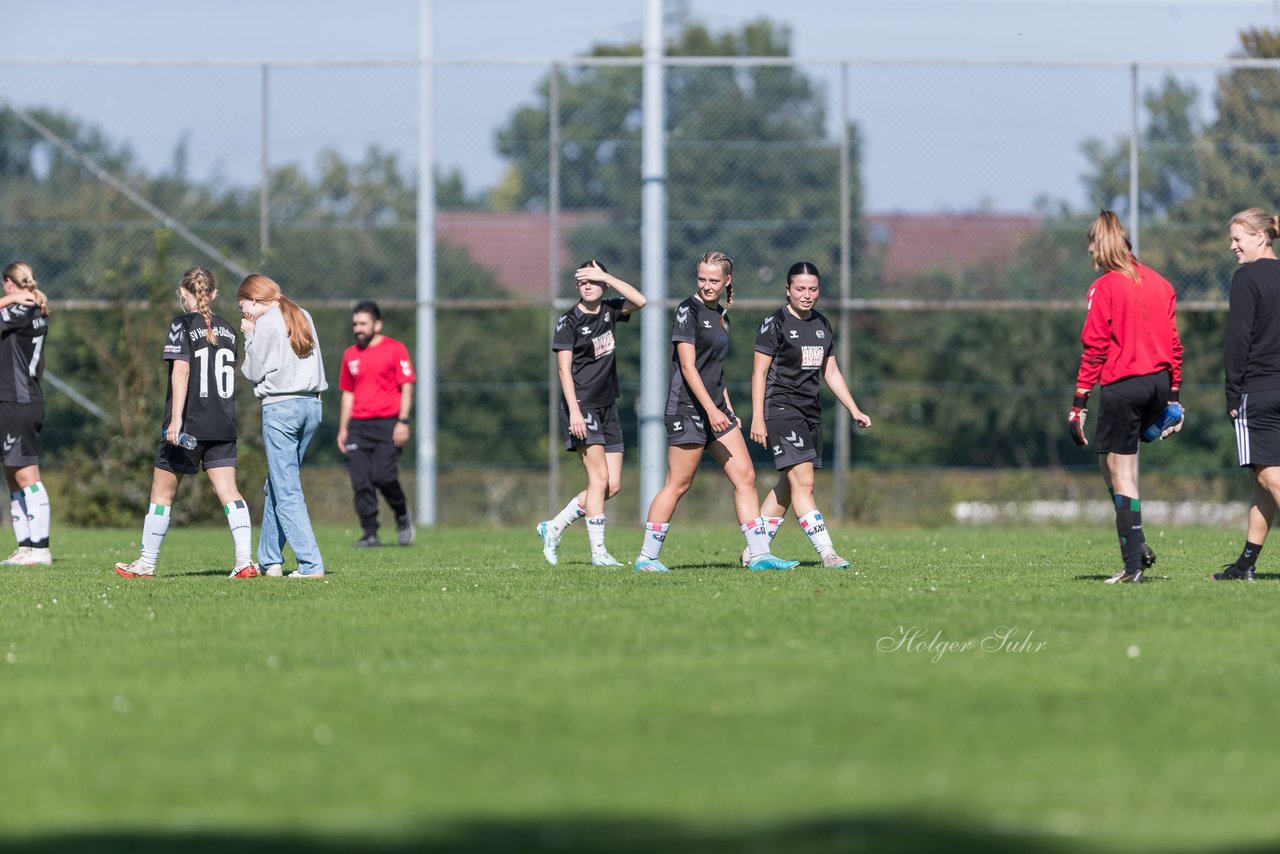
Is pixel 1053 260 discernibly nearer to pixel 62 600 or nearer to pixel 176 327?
pixel 176 327

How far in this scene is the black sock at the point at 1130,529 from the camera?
31.6 feet

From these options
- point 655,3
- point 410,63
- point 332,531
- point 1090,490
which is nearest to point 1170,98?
point 1090,490

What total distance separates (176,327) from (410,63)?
36.9ft

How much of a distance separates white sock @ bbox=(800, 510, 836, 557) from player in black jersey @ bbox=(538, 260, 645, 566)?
1.41m

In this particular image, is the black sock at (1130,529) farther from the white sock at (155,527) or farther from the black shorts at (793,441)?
the white sock at (155,527)

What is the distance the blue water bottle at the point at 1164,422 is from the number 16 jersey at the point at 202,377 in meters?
5.66

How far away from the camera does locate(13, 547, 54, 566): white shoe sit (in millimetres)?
12648

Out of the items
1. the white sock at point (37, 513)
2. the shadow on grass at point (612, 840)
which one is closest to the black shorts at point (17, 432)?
the white sock at point (37, 513)

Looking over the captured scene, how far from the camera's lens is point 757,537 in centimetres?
1130

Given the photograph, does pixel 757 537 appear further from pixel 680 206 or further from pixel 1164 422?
pixel 680 206

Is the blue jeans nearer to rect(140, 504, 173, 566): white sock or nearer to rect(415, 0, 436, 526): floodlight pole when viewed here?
rect(140, 504, 173, 566): white sock

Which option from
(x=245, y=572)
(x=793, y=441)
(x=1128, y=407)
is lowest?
(x=245, y=572)

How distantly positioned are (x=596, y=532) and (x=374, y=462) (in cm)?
430

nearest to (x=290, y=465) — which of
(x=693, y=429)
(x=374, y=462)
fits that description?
(x=693, y=429)
